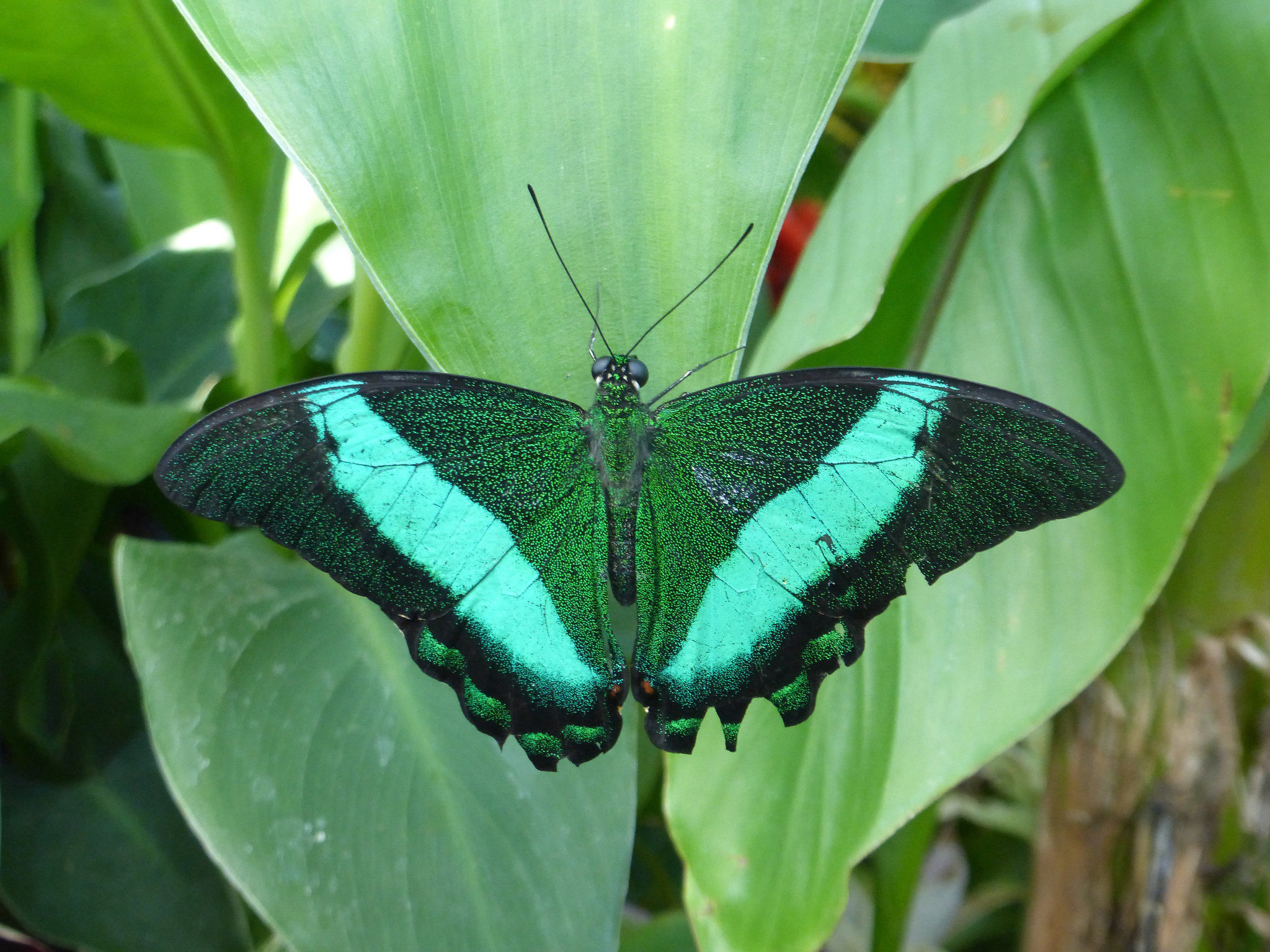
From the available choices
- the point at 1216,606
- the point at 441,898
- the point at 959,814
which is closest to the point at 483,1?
the point at 441,898

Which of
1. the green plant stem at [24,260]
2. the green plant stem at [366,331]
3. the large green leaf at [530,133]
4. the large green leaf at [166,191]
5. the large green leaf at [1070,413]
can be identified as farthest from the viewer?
the large green leaf at [166,191]

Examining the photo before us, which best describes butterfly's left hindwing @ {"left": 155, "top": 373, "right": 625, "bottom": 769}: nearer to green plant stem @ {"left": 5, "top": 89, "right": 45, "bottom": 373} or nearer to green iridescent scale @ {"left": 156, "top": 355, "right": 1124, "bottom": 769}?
green iridescent scale @ {"left": 156, "top": 355, "right": 1124, "bottom": 769}

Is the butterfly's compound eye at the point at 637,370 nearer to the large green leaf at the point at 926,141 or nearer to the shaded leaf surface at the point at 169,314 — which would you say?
the large green leaf at the point at 926,141

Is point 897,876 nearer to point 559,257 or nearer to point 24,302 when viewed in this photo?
point 559,257

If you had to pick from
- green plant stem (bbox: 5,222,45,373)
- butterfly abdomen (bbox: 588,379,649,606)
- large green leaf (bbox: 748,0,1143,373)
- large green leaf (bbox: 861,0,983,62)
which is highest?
large green leaf (bbox: 861,0,983,62)

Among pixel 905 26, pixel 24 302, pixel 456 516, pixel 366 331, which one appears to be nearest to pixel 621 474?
pixel 456 516

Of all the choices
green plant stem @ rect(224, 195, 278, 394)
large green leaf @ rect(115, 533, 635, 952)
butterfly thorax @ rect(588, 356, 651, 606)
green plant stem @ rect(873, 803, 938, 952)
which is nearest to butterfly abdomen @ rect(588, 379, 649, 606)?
butterfly thorax @ rect(588, 356, 651, 606)

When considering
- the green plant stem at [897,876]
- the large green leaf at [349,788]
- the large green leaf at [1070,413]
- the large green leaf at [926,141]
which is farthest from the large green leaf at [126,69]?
the green plant stem at [897,876]

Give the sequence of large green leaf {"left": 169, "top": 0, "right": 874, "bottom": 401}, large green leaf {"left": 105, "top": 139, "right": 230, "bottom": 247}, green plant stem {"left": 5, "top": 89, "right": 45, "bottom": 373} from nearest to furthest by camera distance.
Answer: large green leaf {"left": 169, "top": 0, "right": 874, "bottom": 401} < green plant stem {"left": 5, "top": 89, "right": 45, "bottom": 373} < large green leaf {"left": 105, "top": 139, "right": 230, "bottom": 247}
